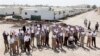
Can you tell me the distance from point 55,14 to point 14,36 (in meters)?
40.6

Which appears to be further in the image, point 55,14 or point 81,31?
point 55,14

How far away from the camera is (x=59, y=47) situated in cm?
1748

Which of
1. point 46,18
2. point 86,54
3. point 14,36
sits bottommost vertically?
point 46,18

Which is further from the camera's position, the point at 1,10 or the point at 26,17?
the point at 1,10

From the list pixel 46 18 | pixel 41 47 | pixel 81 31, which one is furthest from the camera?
pixel 46 18

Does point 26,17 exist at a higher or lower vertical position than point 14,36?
lower

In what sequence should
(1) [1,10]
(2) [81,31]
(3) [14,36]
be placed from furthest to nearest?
(1) [1,10], (2) [81,31], (3) [14,36]

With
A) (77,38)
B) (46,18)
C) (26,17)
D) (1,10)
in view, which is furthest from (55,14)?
(77,38)

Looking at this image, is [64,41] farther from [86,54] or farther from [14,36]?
[14,36]

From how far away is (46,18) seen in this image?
54125mm

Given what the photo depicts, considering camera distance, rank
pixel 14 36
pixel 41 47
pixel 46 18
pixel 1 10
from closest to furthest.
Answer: pixel 14 36, pixel 41 47, pixel 46 18, pixel 1 10

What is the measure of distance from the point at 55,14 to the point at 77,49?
126 ft

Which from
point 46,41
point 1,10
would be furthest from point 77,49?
point 1,10

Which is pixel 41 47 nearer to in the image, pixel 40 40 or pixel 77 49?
pixel 40 40
